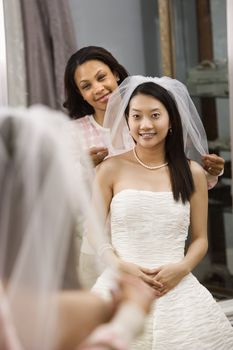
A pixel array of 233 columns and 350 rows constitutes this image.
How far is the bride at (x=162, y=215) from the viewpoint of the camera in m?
1.84

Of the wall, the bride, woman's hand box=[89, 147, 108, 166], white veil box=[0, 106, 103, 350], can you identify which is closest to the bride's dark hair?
the bride

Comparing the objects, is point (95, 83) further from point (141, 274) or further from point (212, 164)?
point (141, 274)

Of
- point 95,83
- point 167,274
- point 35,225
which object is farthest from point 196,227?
point 35,225

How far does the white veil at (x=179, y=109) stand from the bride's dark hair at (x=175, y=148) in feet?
0.12

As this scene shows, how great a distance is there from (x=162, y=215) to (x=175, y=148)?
20 centimetres

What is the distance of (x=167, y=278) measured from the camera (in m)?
1.85

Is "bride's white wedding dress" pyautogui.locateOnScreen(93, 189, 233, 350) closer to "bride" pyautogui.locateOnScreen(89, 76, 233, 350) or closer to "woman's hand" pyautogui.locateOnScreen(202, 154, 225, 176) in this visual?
"bride" pyautogui.locateOnScreen(89, 76, 233, 350)

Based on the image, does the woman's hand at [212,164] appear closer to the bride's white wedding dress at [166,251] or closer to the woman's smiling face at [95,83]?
the bride's white wedding dress at [166,251]

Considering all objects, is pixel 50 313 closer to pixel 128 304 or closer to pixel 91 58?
pixel 128 304

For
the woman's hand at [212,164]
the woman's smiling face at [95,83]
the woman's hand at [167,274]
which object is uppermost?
the woman's smiling face at [95,83]

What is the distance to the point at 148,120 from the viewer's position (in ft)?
6.18

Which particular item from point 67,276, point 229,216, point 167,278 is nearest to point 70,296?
point 67,276

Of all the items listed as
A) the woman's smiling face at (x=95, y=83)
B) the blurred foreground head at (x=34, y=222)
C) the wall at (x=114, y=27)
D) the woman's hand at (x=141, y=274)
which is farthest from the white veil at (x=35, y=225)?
the wall at (x=114, y=27)

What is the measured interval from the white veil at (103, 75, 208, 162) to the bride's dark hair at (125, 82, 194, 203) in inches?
1.4
